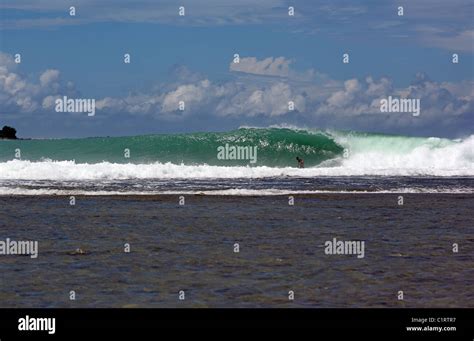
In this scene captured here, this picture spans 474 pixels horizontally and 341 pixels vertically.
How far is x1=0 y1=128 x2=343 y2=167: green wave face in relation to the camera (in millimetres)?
46469

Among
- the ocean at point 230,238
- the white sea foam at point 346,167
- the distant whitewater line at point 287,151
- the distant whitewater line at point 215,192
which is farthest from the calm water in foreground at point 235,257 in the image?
the distant whitewater line at point 287,151

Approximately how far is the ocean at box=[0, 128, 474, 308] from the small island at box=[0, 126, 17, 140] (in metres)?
57.9

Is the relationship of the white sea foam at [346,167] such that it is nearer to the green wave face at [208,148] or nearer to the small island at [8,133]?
the green wave face at [208,148]

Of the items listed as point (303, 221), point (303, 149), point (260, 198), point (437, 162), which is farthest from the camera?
point (303, 149)

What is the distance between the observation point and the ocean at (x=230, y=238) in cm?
859

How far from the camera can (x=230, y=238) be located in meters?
12.9

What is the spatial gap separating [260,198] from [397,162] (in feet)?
84.4

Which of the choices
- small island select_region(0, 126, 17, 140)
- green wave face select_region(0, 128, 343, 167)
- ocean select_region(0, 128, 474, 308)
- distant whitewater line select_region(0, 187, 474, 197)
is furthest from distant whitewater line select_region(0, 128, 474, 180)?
small island select_region(0, 126, 17, 140)

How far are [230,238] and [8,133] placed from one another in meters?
80.1

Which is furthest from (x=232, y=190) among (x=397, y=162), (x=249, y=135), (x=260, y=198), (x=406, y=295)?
(x=249, y=135)

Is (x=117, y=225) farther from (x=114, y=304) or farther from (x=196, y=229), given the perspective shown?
(x=114, y=304)

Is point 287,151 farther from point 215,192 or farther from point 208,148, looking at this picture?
point 215,192

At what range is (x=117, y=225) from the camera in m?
14.7
